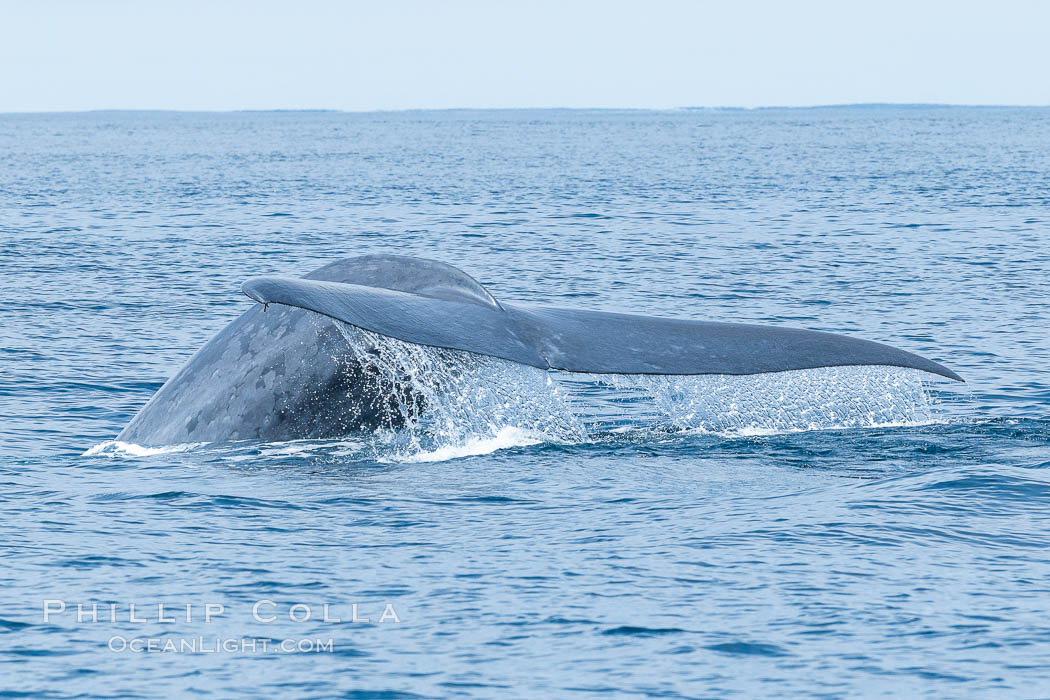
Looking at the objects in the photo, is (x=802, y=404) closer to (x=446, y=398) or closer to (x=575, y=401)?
(x=575, y=401)

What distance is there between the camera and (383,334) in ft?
25.2

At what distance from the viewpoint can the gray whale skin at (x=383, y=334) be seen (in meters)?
8.07

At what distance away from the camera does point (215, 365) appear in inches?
397

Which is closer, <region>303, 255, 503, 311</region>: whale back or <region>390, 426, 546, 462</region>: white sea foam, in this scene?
<region>303, 255, 503, 311</region>: whale back

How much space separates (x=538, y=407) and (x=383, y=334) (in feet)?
12.9

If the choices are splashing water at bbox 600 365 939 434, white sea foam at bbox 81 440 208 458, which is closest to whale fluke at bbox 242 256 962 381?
white sea foam at bbox 81 440 208 458

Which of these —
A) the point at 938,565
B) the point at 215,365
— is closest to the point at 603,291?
the point at 215,365

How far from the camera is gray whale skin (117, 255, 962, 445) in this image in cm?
807

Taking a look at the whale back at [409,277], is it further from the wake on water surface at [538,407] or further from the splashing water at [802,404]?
the splashing water at [802,404]

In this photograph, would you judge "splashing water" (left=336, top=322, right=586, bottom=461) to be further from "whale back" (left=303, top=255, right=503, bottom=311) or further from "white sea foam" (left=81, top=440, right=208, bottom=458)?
"white sea foam" (left=81, top=440, right=208, bottom=458)

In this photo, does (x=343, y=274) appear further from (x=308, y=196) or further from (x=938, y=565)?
(x=308, y=196)

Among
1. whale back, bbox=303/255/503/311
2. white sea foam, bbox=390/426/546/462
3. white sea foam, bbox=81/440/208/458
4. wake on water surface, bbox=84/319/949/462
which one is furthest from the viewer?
white sea foam, bbox=390/426/546/462

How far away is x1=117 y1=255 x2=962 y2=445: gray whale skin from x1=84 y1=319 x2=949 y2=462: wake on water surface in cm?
12

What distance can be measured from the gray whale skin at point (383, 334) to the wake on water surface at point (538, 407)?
12 centimetres
